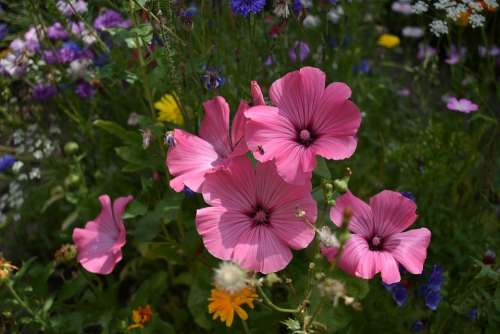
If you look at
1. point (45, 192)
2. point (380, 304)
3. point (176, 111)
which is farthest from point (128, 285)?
point (380, 304)

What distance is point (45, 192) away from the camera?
6.56ft

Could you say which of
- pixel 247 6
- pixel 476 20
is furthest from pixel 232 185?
pixel 476 20

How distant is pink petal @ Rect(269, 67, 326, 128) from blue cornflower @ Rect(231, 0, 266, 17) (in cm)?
32

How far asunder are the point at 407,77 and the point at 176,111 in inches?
72.5

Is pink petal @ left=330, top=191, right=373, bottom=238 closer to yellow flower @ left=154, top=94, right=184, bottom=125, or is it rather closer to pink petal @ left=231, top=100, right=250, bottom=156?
pink petal @ left=231, top=100, right=250, bottom=156

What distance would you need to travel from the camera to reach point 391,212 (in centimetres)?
111

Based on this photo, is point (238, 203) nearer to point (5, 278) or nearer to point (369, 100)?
point (5, 278)

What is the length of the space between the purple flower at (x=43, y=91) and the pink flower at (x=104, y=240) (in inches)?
29.5

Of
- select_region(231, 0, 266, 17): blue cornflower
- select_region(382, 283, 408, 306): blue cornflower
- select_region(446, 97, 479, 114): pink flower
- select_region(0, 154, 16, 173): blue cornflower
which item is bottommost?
select_region(382, 283, 408, 306): blue cornflower

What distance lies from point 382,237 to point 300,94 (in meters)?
0.35

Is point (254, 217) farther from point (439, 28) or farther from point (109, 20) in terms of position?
point (109, 20)

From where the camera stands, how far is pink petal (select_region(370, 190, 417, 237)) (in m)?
1.09

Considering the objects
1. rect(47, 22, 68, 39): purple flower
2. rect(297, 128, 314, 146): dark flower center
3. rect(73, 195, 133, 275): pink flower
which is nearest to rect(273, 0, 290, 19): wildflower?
rect(297, 128, 314, 146): dark flower center

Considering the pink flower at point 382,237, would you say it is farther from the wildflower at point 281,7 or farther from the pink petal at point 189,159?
the wildflower at point 281,7
